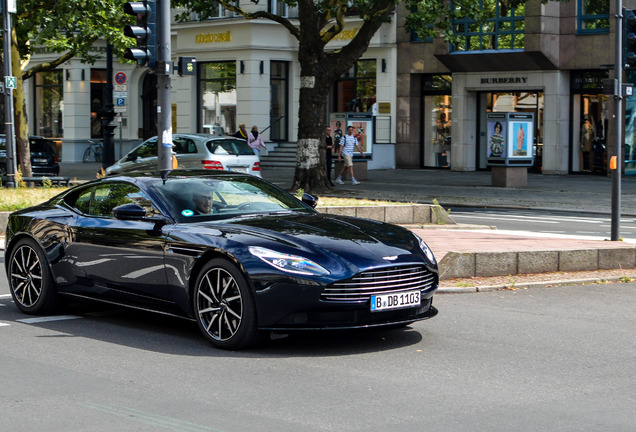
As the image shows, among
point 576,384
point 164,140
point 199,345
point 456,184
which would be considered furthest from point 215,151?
point 576,384

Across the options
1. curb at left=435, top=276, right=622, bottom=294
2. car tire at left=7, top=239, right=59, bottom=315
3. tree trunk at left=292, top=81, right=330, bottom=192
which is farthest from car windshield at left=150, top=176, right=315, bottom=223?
tree trunk at left=292, top=81, right=330, bottom=192

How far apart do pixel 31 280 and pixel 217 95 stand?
110 ft

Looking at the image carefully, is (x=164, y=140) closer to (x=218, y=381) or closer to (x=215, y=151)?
(x=218, y=381)

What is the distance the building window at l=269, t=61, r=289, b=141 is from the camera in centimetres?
4144

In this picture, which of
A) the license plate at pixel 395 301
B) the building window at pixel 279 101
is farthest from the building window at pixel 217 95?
the license plate at pixel 395 301

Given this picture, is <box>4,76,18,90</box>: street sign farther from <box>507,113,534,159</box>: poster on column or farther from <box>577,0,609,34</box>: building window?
<box>577,0,609,34</box>: building window

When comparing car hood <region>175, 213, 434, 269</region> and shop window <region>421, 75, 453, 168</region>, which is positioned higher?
shop window <region>421, 75, 453, 168</region>

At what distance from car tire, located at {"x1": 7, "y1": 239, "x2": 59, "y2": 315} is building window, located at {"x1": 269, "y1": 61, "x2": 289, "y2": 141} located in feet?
104

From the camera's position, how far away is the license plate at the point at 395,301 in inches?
305

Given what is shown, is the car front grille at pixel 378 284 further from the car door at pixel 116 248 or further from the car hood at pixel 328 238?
the car door at pixel 116 248

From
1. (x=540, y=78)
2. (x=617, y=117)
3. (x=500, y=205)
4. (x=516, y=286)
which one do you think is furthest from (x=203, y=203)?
(x=540, y=78)

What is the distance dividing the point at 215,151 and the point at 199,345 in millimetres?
17633

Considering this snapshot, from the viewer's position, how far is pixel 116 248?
28.9ft

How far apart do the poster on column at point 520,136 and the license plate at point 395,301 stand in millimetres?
21656
